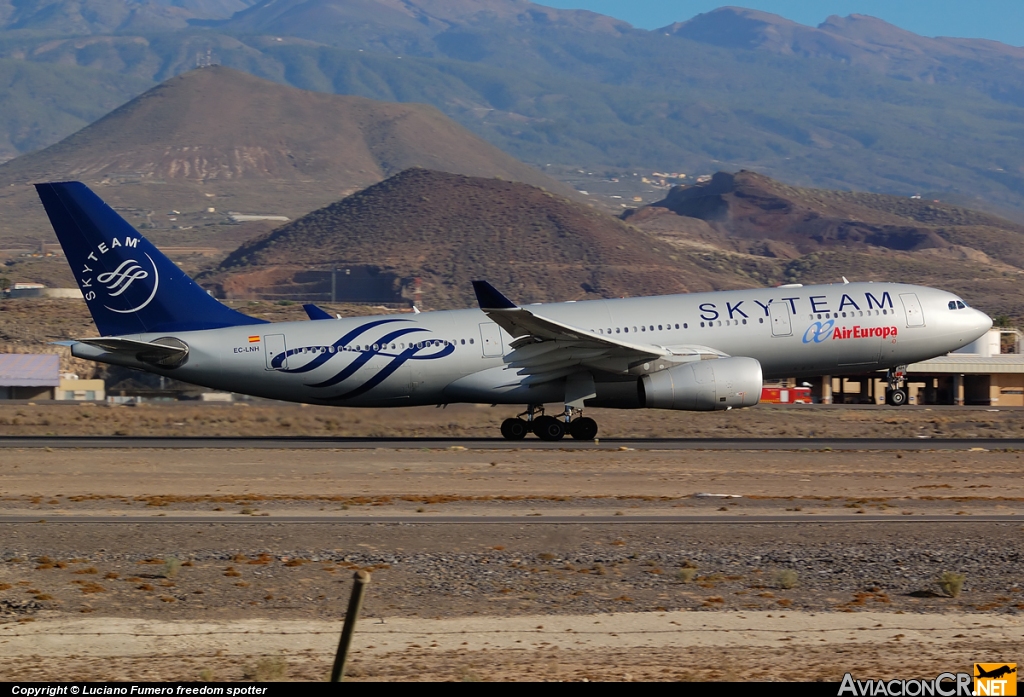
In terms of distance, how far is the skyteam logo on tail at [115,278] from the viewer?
115ft

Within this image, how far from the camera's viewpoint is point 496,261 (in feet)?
576

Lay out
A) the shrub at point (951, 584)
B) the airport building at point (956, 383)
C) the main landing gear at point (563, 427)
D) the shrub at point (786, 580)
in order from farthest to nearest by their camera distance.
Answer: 1. the airport building at point (956, 383)
2. the main landing gear at point (563, 427)
3. the shrub at point (786, 580)
4. the shrub at point (951, 584)

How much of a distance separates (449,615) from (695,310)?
2264cm

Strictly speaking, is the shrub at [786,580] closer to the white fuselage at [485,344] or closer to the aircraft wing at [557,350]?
the aircraft wing at [557,350]

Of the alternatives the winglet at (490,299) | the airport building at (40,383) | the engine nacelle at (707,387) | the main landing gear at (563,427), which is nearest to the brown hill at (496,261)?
the airport building at (40,383)

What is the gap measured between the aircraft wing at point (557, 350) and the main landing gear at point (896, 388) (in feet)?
25.4

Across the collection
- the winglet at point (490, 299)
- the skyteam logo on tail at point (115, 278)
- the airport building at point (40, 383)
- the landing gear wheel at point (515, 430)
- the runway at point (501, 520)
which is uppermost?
the skyteam logo on tail at point (115, 278)

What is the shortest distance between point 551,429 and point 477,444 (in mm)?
2119

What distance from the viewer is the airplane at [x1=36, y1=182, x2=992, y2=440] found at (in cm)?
3425

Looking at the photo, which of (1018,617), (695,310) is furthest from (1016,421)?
(1018,617)

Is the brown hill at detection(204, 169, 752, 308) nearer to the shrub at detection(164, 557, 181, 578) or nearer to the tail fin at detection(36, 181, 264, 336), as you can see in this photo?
the tail fin at detection(36, 181, 264, 336)

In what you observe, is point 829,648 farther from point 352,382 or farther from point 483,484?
point 352,382

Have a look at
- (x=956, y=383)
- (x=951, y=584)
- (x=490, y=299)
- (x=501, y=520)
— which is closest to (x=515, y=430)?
(x=490, y=299)

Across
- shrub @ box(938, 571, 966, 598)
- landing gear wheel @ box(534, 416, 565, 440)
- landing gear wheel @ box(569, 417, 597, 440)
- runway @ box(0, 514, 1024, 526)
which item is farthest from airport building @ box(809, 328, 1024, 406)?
shrub @ box(938, 571, 966, 598)
